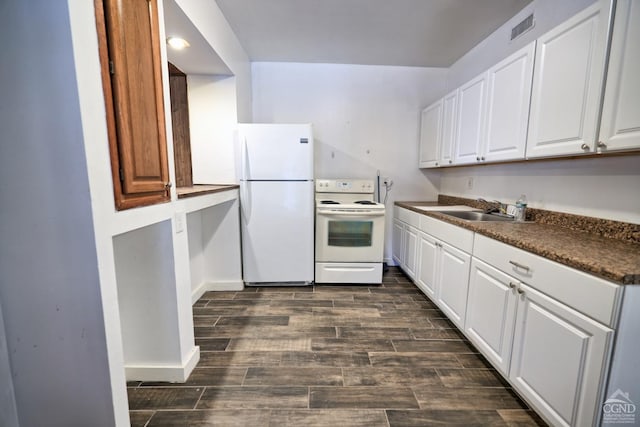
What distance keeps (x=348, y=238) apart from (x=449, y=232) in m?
1.05

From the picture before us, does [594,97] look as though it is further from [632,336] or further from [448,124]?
[448,124]

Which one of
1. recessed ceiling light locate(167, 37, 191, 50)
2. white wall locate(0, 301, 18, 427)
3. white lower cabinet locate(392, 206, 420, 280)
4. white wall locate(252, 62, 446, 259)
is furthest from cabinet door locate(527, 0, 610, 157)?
white wall locate(0, 301, 18, 427)

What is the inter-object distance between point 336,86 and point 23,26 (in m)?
2.82

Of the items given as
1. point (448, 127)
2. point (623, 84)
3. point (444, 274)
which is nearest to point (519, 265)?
point (444, 274)

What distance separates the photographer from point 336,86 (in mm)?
3174

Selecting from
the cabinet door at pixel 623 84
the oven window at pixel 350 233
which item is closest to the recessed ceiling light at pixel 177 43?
the oven window at pixel 350 233

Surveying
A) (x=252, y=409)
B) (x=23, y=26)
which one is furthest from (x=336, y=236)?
(x=23, y=26)

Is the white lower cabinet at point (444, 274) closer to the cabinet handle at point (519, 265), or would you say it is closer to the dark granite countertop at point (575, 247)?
the dark granite countertop at point (575, 247)

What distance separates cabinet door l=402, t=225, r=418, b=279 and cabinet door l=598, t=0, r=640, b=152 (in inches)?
63.4

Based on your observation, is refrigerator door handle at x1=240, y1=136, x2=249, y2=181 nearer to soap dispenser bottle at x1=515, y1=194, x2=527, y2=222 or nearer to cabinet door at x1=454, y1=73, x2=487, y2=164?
cabinet door at x1=454, y1=73, x2=487, y2=164

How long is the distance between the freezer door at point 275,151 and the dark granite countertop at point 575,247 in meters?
1.55

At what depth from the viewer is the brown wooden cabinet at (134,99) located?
919 millimetres

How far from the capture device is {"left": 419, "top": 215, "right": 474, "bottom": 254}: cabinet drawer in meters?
1.76

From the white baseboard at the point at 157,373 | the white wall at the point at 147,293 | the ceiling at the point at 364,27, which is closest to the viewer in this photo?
the white wall at the point at 147,293
